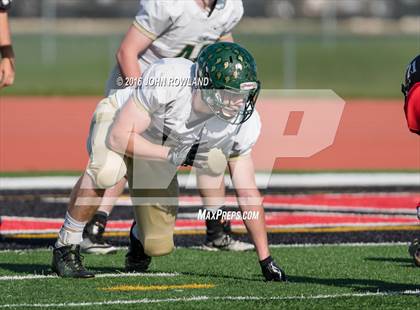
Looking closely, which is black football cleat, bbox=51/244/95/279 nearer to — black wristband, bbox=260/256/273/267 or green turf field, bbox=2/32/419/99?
black wristband, bbox=260/256/273/267

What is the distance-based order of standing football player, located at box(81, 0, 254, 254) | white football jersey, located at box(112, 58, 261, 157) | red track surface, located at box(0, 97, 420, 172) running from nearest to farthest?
white football jersey, located at box(112, 58, 261, 157) < standing football player, located at box(81, 0, 254, 254) < red track surface, located at box(0, 97, 420, 172)

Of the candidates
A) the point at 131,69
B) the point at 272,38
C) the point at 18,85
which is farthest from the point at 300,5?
the point at 131,69

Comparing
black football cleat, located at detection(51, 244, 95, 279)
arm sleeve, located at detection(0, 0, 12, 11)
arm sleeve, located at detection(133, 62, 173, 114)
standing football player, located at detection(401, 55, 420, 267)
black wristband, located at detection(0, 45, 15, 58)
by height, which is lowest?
black football cleat, located at detection(51, 244, 95, 279)

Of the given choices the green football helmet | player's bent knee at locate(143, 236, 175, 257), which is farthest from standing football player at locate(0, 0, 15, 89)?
the green football helmet

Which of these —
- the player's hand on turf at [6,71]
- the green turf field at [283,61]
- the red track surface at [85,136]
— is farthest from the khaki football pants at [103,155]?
the green turf field at [283,61]

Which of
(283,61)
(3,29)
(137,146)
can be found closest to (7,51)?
(3,29)

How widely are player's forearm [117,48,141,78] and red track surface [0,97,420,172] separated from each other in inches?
173

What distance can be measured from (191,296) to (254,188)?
0.88 m

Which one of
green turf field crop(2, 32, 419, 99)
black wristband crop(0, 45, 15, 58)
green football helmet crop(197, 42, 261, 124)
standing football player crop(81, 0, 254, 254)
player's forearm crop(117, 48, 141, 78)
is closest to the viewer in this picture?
green football helmet crop(197, 42, 261, 124)

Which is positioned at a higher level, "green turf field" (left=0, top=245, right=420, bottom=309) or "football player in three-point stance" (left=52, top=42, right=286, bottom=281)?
"football player in three-point stance" (left=52, top=42, right=286, bottom=281)

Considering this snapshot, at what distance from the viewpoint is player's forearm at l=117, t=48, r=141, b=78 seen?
7.65 meters

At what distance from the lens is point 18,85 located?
80.4ft

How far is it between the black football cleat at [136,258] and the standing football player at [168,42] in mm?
810

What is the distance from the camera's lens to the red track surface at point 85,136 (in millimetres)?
14164
